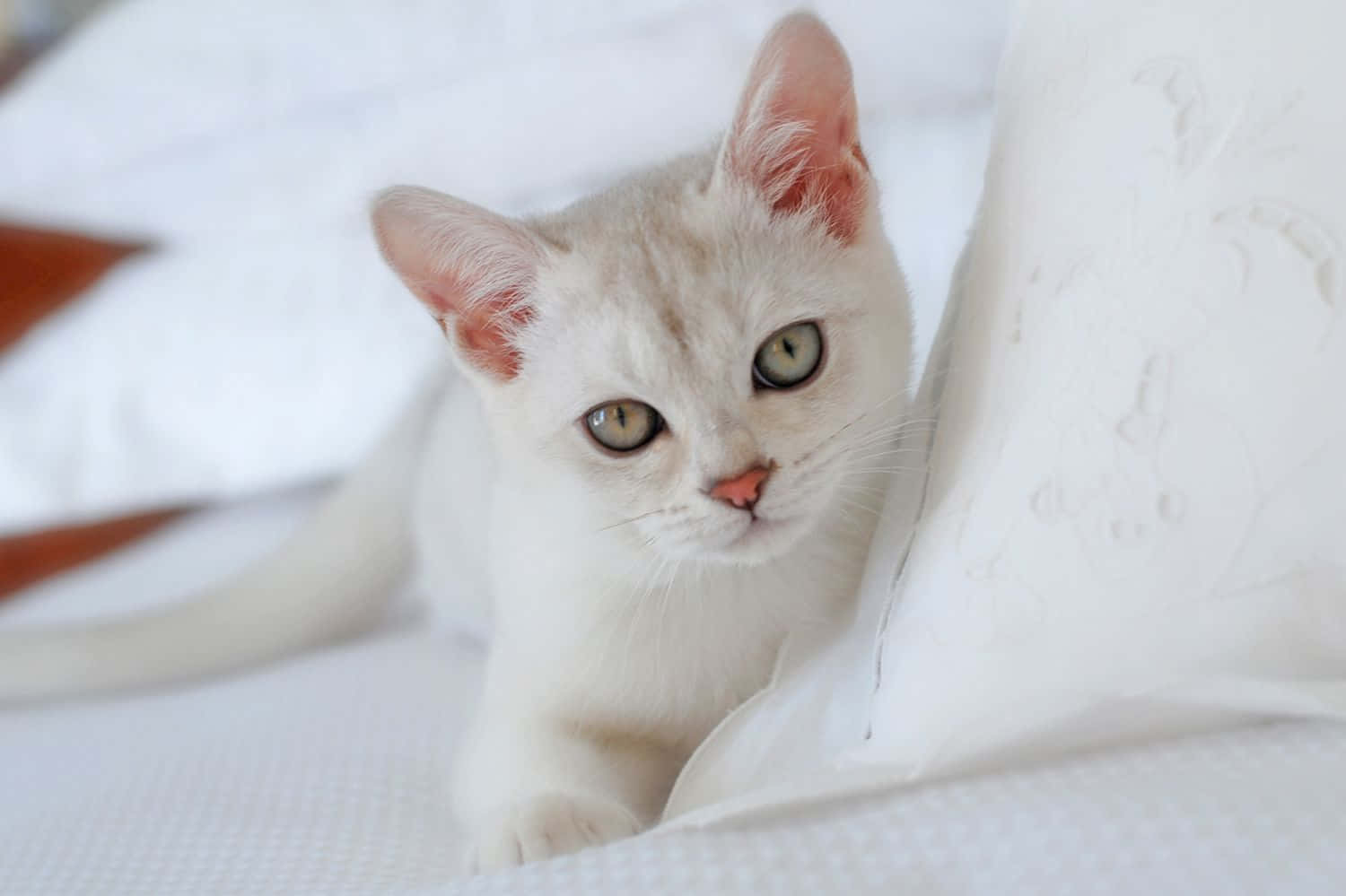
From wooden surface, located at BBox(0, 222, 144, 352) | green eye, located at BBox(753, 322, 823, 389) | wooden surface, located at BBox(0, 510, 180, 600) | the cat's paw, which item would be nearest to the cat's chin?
green eye, located at BBox(753, 322, 823, 389)

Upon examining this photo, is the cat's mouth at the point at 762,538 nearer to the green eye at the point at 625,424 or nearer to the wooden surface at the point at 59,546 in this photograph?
the green eye at the point at 625,424

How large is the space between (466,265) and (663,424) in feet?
0.75

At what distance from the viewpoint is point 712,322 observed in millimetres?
807

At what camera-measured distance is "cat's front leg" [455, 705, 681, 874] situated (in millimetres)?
753

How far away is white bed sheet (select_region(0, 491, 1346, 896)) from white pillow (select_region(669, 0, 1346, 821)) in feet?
0.11

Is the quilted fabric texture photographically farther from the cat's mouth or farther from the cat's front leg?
the cat's mouth

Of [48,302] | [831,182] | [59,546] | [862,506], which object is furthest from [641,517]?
[48,302]

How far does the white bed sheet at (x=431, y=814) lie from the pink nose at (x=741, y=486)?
23 centimetres

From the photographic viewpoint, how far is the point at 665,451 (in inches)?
32.8

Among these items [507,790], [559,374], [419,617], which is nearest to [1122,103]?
[559,374]

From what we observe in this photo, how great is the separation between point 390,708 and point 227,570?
642 mm

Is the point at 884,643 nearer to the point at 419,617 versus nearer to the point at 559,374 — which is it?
the point at 559,374

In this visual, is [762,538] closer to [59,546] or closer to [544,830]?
[544,830]

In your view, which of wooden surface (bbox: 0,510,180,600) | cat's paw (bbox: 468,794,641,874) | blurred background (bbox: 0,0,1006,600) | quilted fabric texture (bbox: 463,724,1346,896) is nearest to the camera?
quilted fabric texture (bbox: 463,724,1346,896)
